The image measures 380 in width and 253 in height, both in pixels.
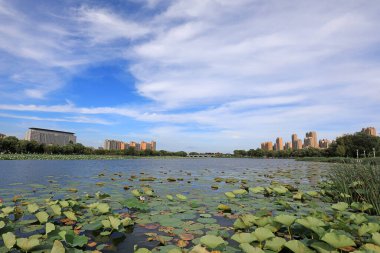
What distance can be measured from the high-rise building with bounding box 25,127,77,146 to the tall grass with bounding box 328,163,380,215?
126m

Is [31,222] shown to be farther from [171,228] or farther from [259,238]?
[259,238]

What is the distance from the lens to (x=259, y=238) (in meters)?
3.39

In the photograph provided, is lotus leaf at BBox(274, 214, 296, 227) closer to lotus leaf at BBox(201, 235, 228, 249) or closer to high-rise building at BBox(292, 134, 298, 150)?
lotus leaf at BBox(201, 235, 228, 249)

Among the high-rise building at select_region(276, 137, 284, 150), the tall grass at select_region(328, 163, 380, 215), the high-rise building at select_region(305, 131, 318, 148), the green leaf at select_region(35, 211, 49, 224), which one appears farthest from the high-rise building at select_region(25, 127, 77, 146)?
the tall grass at select_region(328, 163, 380, 215)

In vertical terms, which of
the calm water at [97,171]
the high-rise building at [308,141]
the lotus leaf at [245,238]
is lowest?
the calm water at [97,171]

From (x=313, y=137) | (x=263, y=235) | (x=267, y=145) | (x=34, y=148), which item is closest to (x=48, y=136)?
(x=34, y=148)

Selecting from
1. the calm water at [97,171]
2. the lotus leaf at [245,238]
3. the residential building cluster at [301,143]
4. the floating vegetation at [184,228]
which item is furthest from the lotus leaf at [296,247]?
the residential building cluster at [301,143]

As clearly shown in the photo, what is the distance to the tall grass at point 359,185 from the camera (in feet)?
20.0

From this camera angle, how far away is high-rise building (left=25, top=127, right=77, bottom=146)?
126188mm

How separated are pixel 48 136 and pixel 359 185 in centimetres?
15041

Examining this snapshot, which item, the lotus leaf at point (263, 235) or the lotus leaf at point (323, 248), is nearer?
the lotus leaf at point (323, 248)

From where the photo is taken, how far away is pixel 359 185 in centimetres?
705

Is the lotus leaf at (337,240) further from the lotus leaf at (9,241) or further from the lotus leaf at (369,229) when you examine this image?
the lotus leaf at (9,241)

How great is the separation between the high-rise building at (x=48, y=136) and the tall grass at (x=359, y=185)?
413 ft
